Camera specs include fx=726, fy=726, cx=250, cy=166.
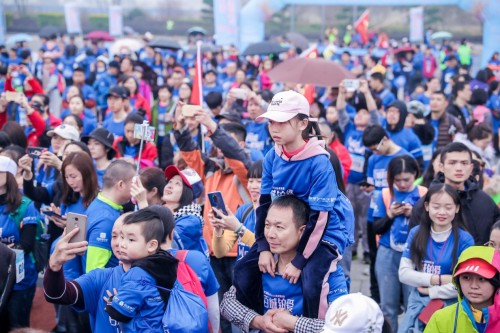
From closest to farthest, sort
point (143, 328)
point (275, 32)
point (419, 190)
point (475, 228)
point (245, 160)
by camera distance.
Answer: point (143, 328) → point (475, 228) → point (245, 160) → point (419, 190) → point (275, 32)

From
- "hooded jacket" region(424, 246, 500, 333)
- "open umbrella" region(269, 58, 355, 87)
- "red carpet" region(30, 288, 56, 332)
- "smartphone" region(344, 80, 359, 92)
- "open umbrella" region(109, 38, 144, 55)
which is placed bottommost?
"red carpet" region(30, 288, 56, 332)

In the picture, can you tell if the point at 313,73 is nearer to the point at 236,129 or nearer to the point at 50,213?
the point at 236,129

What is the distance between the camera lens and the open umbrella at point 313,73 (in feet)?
30.8

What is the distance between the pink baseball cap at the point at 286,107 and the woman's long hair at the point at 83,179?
2237 millimetres

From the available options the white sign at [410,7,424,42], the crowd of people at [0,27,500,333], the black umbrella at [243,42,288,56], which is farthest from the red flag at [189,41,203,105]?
the white sign at [410,7,424,42]

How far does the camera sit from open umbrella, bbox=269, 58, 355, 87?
938 centimetres

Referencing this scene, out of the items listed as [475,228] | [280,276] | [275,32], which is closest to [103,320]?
[280,276]

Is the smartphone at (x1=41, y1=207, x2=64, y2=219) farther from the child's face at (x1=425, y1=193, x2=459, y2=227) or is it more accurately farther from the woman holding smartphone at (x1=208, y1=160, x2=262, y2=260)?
the child's face at (x1=425, y1=193, x2=459, y2=227)

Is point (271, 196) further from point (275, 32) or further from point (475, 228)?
point (275, 32)

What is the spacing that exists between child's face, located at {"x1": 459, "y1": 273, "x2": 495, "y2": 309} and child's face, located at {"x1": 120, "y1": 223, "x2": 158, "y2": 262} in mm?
1733

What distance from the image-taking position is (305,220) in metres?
3.68

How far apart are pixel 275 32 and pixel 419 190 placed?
1633 inches

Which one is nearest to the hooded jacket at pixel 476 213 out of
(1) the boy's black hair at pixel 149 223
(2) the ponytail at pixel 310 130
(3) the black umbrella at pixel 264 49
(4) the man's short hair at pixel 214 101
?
(2) the ponytail at pixel 310 130

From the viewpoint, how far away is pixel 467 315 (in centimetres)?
398
